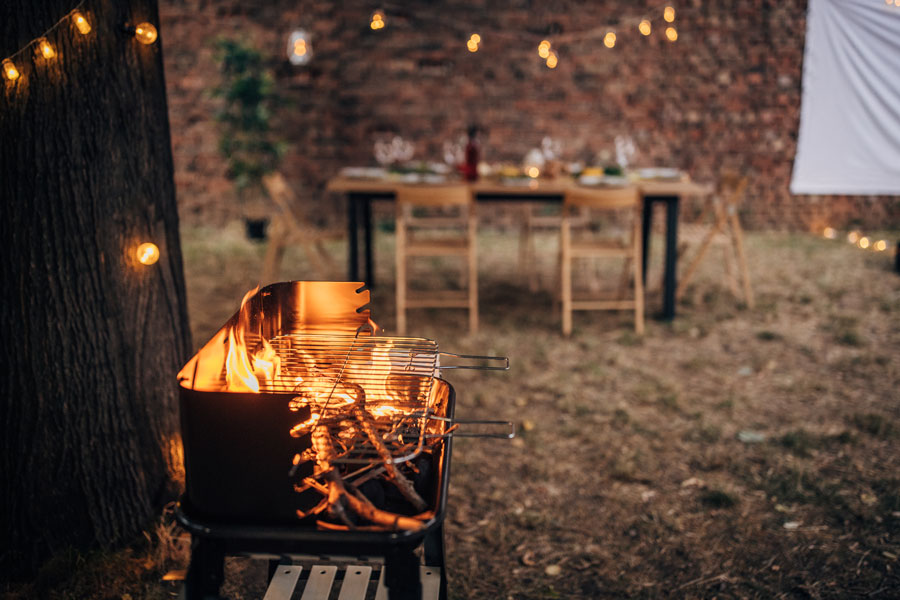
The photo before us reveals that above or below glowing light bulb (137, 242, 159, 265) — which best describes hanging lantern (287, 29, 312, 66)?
above

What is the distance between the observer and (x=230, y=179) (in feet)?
22.6

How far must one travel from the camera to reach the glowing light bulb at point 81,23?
5.95 feet

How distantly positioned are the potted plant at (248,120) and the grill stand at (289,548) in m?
5.45

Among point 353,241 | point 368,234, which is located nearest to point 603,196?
point 353,241

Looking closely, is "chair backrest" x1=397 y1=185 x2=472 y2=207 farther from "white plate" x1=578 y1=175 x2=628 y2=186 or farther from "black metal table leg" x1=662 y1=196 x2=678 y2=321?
"black metal table leg" x1=662 y1=196 x2=678 y2=321

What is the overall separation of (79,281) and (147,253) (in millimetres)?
206

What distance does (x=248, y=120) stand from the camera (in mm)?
6387

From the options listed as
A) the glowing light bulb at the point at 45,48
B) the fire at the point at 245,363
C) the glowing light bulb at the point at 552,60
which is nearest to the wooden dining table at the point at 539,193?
the glowing light bulb at the point at 552,60

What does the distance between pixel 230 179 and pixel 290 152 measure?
0.63m

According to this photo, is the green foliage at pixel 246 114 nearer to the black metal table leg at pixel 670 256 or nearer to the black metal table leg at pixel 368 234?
the black metal table leg at pixel 368 234

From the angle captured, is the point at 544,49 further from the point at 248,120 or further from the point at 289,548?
the point at 289,548

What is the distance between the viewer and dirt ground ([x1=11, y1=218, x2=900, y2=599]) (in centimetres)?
207

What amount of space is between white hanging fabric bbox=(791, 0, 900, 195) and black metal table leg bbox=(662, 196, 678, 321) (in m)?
2.43

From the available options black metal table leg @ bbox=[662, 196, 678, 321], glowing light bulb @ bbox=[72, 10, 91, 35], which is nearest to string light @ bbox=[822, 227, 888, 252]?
black metal table leg @ bbox=[662, 196, 678, 321]
